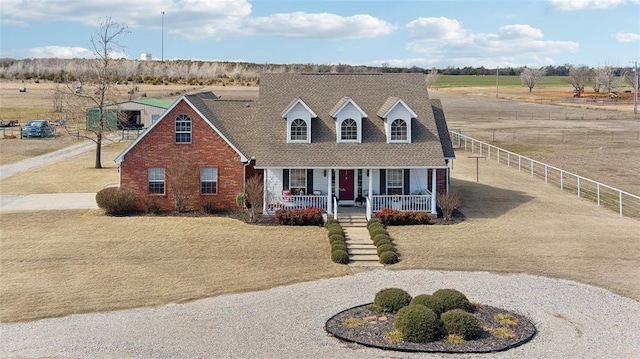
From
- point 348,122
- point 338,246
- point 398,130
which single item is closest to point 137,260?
point 338,246

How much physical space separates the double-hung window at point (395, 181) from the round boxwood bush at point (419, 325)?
1560 cm

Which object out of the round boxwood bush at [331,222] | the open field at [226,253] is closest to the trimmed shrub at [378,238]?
the open field at [226,253]

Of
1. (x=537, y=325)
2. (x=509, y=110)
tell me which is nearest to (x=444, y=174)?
(x=537, y=325)

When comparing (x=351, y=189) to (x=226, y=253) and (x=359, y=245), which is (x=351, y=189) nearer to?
(x=359, y=245)

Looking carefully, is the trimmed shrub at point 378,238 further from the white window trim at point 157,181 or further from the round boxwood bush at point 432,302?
the white window trim at point 157,181

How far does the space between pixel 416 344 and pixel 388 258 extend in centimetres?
808

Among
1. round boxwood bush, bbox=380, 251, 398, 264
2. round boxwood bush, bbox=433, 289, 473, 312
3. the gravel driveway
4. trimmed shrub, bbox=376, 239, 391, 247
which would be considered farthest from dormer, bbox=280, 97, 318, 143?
round boxwood bush, bbox=433, 289, 473, 312

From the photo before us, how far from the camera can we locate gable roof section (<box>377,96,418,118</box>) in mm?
33844

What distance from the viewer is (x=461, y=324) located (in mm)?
18875

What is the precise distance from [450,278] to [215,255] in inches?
361

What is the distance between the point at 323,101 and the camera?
120ft

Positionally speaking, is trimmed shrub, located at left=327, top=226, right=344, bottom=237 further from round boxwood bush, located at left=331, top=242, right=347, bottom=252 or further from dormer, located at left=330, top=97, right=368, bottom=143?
dormer, located at left=330, top=97, right=368, bottom=143

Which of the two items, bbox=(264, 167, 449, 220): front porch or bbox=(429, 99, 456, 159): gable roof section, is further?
bbox=(429, 99, 456, 159): gable roof section

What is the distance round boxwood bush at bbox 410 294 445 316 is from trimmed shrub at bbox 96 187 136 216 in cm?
1819
